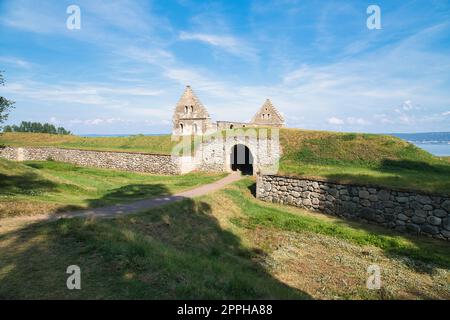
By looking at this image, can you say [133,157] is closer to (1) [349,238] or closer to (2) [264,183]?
(2) [264,183]

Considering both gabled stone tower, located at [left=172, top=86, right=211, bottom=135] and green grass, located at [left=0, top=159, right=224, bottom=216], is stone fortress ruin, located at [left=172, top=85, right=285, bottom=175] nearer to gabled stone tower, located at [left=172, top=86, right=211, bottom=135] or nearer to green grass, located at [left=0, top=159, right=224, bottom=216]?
gabled stone tower, located at [left=172, top=86, right=211, bottom=135]

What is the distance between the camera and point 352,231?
13.8 metres

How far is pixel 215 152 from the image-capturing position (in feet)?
85.1

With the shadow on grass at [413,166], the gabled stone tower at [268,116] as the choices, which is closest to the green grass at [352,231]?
the shadow on grass at [413,166]

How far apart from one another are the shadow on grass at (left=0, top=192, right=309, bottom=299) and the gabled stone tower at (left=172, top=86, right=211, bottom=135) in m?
26.9

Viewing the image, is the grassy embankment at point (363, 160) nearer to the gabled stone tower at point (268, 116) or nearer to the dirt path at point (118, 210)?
the dirt path at point (118, 210)

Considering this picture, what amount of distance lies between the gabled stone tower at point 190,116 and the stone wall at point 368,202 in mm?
18829

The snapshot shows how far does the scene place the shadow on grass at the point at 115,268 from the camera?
5.66 metres

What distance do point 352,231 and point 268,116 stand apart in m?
27.6

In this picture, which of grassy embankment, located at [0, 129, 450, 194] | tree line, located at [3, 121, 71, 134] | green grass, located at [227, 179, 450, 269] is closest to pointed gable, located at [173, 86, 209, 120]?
grassy embankment, located at [0, 129, 450, 194]

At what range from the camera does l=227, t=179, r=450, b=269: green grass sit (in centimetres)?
1140

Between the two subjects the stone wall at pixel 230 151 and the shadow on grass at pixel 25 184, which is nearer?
the shadow on grass at pixel 25 184
